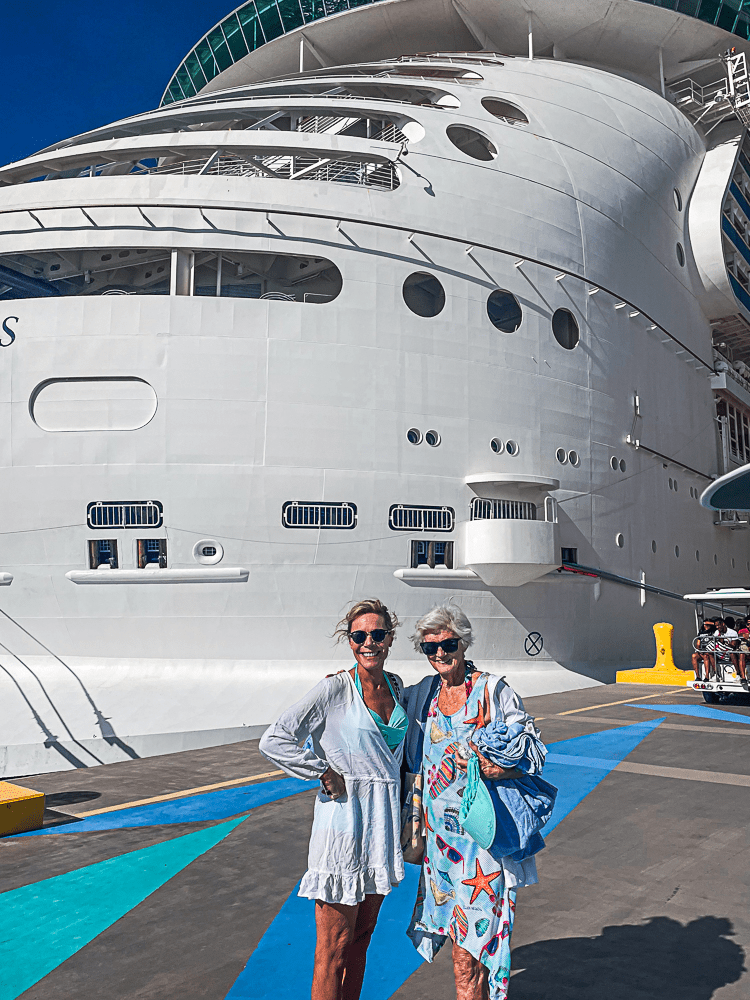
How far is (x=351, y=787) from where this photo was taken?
131 inches

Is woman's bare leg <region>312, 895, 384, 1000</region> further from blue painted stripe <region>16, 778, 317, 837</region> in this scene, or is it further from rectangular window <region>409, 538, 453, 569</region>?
rectangular window <region>409, 538, 453, 569</region>

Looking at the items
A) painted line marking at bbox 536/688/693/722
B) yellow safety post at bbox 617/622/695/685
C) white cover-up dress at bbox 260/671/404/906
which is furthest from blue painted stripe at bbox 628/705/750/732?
white cover-up dress at bbox 260/671/404/906

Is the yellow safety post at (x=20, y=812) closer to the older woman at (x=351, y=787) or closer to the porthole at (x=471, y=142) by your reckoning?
the older woman at (x=351, y=787)

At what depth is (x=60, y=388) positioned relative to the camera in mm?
13750

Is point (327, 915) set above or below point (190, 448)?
below

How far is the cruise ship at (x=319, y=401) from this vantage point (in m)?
13.4

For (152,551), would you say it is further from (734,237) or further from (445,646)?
(734,237)

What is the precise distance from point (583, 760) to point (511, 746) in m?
6.01

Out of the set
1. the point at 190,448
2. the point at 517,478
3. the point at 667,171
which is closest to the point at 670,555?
the point at 517,478

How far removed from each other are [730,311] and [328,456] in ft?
51.4

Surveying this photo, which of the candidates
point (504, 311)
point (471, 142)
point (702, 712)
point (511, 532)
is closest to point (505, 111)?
point (471, 142)

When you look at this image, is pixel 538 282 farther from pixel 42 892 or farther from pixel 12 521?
pixel 42 892

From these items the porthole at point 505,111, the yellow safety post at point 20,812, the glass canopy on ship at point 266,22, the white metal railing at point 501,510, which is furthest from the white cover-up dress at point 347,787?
the glass canopy on ship at point 266,22

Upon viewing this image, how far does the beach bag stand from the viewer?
126 inches
